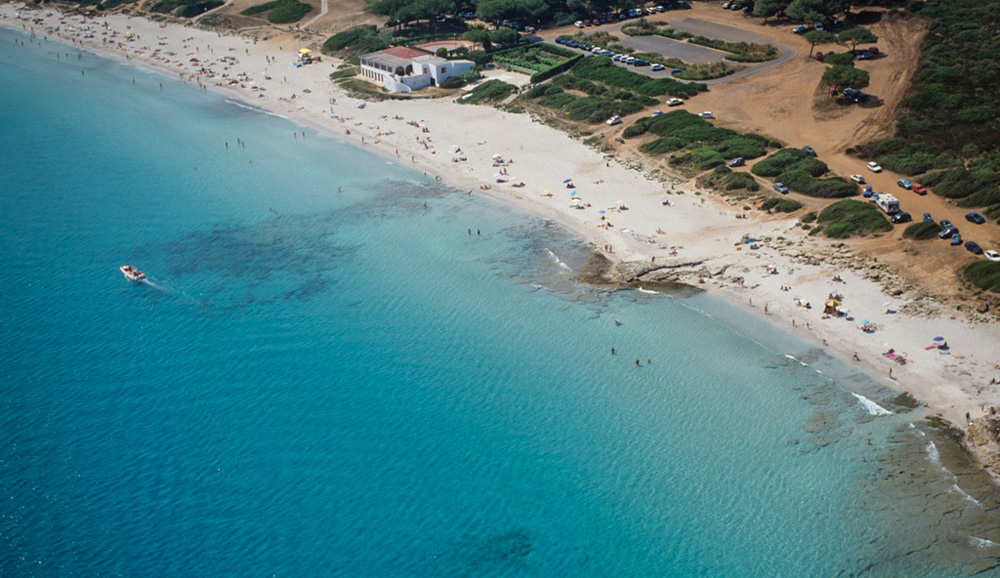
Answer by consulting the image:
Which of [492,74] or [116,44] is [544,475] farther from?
[116,44]

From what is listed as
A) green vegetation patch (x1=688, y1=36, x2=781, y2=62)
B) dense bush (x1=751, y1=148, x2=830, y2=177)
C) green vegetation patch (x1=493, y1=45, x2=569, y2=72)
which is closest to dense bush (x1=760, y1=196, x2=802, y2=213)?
dense bush (x1=751, y1=148, x2=830, y2=177)

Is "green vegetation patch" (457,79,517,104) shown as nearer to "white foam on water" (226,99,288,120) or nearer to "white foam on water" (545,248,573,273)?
"white foam on water" (226,99,288,120)

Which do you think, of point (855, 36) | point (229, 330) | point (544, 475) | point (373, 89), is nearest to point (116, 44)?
point (373, 89)

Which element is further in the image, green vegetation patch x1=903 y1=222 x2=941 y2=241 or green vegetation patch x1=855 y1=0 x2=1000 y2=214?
green vegetation patch x1=855 y1=0 x2=1000 y2=214

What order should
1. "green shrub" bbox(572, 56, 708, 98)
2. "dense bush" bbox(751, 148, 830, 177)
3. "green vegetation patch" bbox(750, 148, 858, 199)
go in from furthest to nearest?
"green shrub" bbox(572, 56, 708, 98)
"dense bush" bbox(751, 148, 830, 177)
"green vegetation patch" bbox(750, 148, 858, 199)

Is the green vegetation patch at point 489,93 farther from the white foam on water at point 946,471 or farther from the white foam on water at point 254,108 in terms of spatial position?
the white foam on water at point 946,471

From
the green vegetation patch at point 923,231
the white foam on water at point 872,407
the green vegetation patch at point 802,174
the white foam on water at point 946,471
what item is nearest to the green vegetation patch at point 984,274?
the green vegetation patch at point 923,231
